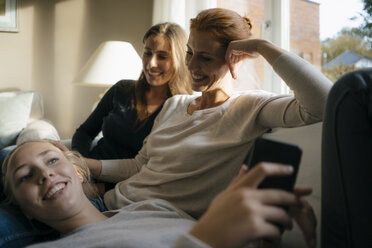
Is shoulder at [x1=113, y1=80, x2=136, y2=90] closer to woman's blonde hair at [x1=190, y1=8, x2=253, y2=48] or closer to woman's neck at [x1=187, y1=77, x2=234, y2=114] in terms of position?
woman's neck at [x1=187, y1=77, x2=234, y2=114]

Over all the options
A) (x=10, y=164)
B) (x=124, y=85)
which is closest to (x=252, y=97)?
(x=10, y=164)

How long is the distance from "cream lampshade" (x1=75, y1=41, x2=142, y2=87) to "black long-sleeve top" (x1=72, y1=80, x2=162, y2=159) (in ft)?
1.59

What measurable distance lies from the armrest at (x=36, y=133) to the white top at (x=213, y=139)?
0.92m

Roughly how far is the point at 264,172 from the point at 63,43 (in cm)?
286

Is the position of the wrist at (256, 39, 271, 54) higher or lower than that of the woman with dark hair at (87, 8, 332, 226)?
higher

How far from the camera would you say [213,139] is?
3.40 feet

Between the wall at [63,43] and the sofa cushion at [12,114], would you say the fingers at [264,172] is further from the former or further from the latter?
the wall at [63,43]

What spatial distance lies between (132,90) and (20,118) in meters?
1.00

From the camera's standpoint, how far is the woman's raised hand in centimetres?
39

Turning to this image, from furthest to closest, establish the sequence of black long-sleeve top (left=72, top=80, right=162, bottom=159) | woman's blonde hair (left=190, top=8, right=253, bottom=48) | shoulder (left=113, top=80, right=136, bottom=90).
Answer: shoulder (left=113, top=80, right=136, bottom=90)
black long-sleeve top (left=72, top=80, right=162, bottom=159)
woman's blonde hair (left=190, top=8, right=253, bottom=48)

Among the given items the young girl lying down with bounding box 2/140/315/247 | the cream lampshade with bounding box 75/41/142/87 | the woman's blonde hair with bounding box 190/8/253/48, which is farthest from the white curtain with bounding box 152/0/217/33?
the young girl lying down with bounding box 2/140/315/247

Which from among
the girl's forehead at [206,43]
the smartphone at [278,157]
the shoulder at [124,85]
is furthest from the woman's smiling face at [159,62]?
the smartphone at [278,157]

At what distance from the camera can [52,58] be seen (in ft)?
9.46

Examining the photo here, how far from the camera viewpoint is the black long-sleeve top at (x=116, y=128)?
1.56m
